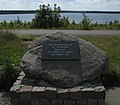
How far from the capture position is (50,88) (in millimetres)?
6020

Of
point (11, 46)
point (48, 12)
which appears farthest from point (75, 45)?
point (48, 12)

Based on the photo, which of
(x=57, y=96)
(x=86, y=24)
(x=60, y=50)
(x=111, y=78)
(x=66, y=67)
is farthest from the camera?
(x=86, y=24)

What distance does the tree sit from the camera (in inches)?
1029

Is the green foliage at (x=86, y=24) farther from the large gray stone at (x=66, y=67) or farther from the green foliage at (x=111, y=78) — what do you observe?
the large gray stone at (x=66, y=67)

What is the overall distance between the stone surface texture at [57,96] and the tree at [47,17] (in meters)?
20.4

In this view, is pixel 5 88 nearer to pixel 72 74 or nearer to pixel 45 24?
pixel 72 74

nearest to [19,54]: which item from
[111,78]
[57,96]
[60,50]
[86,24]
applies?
[111,78]

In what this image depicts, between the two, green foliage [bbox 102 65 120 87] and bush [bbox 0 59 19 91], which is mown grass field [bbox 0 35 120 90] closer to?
green foliage [bbox 102 65 120 87]

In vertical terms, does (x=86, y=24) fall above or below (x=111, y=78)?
above

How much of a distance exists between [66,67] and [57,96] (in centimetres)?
75

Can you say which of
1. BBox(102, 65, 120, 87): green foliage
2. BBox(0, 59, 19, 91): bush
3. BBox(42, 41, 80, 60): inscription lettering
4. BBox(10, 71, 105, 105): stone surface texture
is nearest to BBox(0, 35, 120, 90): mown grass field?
BBox(102, 65, 120, 87): green foliage

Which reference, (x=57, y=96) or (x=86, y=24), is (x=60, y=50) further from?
(x=86, y=24)

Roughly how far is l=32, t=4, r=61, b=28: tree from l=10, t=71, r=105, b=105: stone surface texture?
20.4 metres

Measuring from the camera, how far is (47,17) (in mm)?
26125
